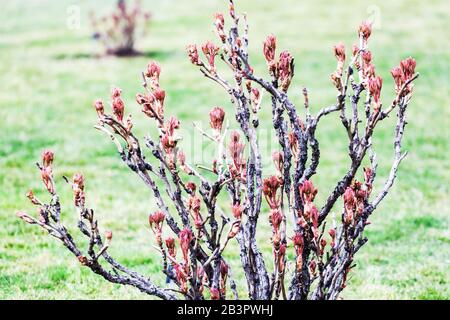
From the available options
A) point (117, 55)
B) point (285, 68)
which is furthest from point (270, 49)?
point (117, 55)

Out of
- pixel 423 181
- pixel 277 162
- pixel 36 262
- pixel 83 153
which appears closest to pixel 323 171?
pixel 423 181

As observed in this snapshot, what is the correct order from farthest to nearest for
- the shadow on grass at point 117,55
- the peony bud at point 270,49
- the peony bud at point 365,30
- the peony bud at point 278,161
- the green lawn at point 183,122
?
1. the shadow on grass at point 117,55
2. the green lawn at point 183,122
3. the peony bud at point 278,161
4. the peony bud at point 365,30
5. the peony bud at point 270,49

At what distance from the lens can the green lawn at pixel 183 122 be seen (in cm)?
614

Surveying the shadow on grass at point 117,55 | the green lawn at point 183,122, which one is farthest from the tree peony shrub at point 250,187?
the shadow on grass at point 117,55

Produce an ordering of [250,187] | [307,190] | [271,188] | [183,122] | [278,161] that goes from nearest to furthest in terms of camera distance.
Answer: [307,190]
[271,188]
[250,187]
[278,161]
[183,122]

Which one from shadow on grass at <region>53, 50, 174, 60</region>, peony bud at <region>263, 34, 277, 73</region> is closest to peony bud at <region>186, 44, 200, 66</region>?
peony bud at <region>263, 34, 277, 73</region>

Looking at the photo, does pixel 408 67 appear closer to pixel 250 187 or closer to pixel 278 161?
pixel 278 161

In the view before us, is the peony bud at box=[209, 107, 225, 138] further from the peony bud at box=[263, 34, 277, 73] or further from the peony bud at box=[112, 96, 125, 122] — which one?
the peony bud at box=[112, 96, 125, 122]

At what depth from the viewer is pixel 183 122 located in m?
11.4

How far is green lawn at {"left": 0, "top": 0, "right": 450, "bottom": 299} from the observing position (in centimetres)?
614

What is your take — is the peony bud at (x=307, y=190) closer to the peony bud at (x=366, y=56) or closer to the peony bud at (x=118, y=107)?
the peony bud at (x=366, y=56)

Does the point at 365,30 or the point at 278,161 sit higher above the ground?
the point at 365,30
